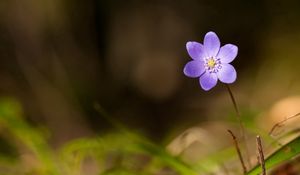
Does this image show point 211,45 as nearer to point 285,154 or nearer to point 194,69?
point 194,69

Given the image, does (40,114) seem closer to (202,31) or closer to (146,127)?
(146,127)

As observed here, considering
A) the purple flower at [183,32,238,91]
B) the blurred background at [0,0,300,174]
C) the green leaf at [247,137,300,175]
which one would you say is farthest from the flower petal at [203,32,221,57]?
the blurred background at [0,0,300,174]

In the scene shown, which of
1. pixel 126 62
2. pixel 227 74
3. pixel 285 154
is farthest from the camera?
pixel 126 62

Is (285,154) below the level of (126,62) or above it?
below

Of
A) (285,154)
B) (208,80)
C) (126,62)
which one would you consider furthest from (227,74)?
(126,62)

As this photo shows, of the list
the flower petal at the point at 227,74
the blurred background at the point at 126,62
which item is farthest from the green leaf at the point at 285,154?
the blurred background at the point at 126,62

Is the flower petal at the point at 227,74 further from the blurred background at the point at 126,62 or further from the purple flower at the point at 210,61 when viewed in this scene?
the blurred background at the point at 126,62

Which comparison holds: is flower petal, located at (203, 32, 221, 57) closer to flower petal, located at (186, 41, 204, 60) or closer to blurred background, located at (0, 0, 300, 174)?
flower petal, located at (186, 41, 204, 60)
